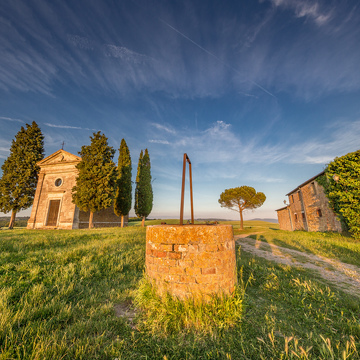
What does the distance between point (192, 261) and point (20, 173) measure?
2594 centimetres

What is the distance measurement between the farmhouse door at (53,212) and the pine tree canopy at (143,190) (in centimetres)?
913

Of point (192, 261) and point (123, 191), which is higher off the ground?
point (123, 191)

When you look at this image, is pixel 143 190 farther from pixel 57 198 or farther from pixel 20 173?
pixel 20 173

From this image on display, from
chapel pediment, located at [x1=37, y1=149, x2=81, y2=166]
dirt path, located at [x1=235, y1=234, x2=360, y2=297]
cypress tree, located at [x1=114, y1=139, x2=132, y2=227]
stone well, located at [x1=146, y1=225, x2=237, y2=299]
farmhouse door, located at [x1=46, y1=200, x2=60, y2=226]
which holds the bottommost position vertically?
dirt path, located at [x1=235, y1=234, x2=360, y2=297]

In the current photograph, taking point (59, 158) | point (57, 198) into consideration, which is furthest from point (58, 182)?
point (59, 158)

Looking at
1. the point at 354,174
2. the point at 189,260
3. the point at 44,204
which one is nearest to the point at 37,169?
the point at 44,204

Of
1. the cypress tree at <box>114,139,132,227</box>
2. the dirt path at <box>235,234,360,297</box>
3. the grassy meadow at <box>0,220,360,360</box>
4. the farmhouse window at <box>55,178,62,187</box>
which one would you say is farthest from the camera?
the cypress tree at <box>114,139,132,227</box>

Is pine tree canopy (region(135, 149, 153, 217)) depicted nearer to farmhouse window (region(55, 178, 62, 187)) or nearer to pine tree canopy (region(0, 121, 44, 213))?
farmhouse window (region(55, 178, 62, 187))

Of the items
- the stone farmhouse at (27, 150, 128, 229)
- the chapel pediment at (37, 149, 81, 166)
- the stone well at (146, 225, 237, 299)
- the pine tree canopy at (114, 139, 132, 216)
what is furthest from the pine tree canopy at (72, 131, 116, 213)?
the stone well at (146, 225, 237, 299)

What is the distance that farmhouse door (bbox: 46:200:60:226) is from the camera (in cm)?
1861

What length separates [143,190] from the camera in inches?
959

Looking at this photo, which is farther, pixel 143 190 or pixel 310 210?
pixel 143 190

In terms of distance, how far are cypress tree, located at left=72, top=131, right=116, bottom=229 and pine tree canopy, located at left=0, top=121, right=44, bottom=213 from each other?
6.71 m

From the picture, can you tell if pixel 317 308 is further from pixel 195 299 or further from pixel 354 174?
pixel 354 174
